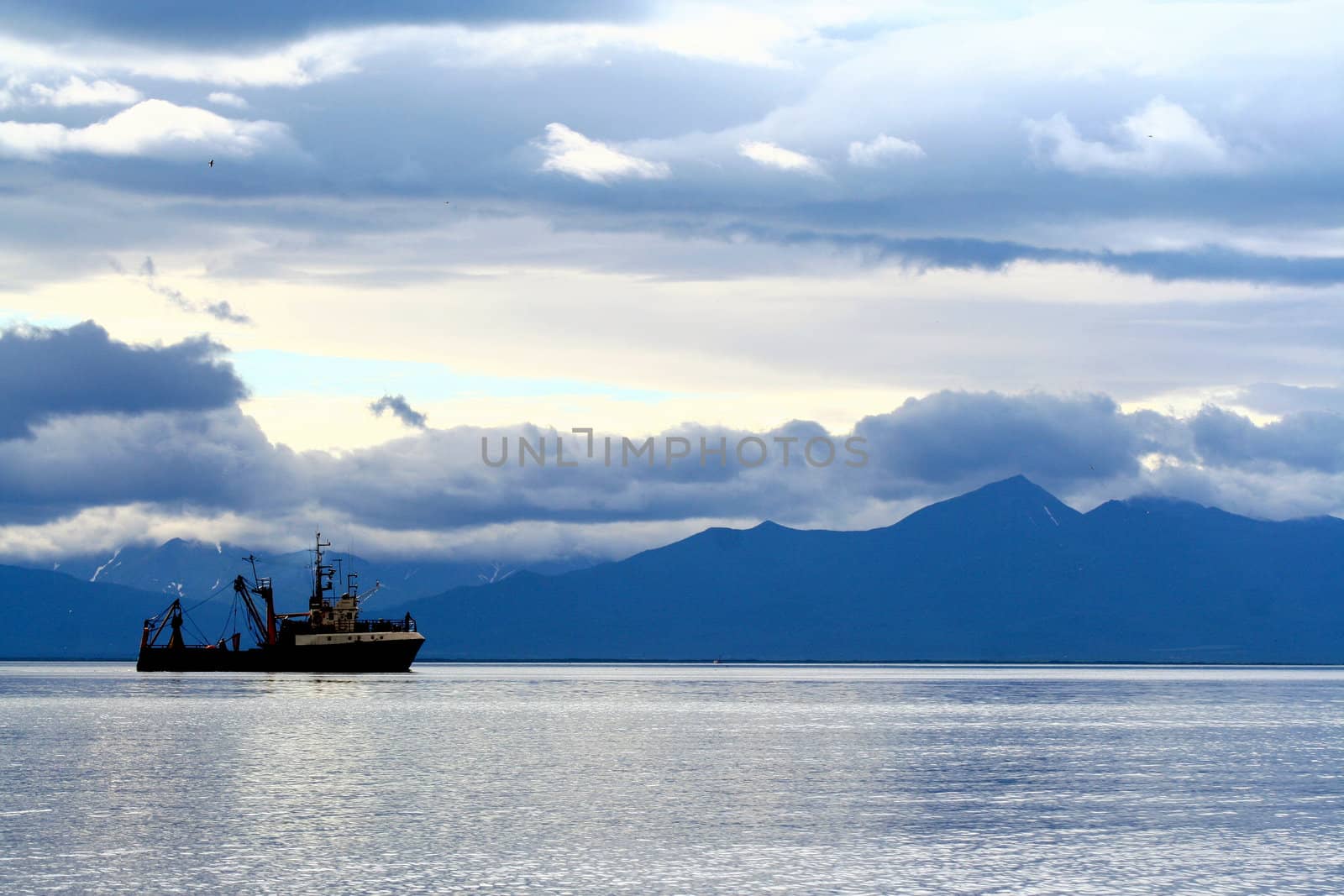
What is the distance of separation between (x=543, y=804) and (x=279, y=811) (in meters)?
11.6

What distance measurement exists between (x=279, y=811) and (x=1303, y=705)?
15883 centimetres

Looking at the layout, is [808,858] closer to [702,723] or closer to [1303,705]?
[702,723]

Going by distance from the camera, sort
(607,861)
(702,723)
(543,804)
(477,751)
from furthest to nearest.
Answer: (702,723) < (477,751) < (543,804) < (607,861)

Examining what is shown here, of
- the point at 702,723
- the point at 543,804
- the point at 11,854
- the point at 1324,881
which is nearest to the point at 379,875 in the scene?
the point at 11,854

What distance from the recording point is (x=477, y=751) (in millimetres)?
103500

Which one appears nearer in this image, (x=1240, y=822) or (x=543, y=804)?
(x=1240, y=822)

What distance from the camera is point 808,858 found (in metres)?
57.5

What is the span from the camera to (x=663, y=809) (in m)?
→ 71.8

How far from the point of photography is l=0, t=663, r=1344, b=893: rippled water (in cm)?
5412

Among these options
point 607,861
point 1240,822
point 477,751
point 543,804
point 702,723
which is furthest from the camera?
point 702,723

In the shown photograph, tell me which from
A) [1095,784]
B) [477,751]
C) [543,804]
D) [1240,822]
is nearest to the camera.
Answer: [1240,822]

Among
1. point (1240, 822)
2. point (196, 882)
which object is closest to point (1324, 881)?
point (1240, 822)

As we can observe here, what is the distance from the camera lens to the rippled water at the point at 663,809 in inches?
2131

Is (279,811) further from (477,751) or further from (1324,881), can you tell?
(1324,881)
